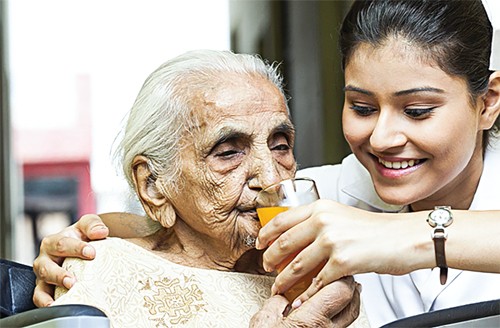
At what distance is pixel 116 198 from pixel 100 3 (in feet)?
16.1

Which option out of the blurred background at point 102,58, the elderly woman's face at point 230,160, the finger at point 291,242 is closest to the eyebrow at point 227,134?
the elderly woman's face at point 230,160

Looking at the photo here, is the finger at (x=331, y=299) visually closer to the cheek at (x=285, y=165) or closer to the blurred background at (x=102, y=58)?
the cheek at (x=285, y=165)

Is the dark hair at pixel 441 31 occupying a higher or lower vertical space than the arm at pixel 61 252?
higher

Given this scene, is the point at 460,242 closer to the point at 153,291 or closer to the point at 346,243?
the point at 346,243

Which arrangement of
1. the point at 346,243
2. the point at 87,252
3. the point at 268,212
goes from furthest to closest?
the point at 87,252
the point at 268,212
the point at 346,243

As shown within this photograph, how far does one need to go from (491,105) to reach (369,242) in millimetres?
683

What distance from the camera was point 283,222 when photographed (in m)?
1.63

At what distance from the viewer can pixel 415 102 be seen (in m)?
1.95

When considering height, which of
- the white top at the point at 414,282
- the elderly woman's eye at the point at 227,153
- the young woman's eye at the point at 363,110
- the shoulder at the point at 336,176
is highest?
the young woman's eye at the point at 363,110

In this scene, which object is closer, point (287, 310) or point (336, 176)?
point (287, 310)

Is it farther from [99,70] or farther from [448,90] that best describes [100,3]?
[448,90]

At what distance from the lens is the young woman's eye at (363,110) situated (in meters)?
2.04

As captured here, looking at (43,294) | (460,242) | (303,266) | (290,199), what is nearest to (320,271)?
(303,266)

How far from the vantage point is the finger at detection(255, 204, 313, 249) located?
1.62 m
